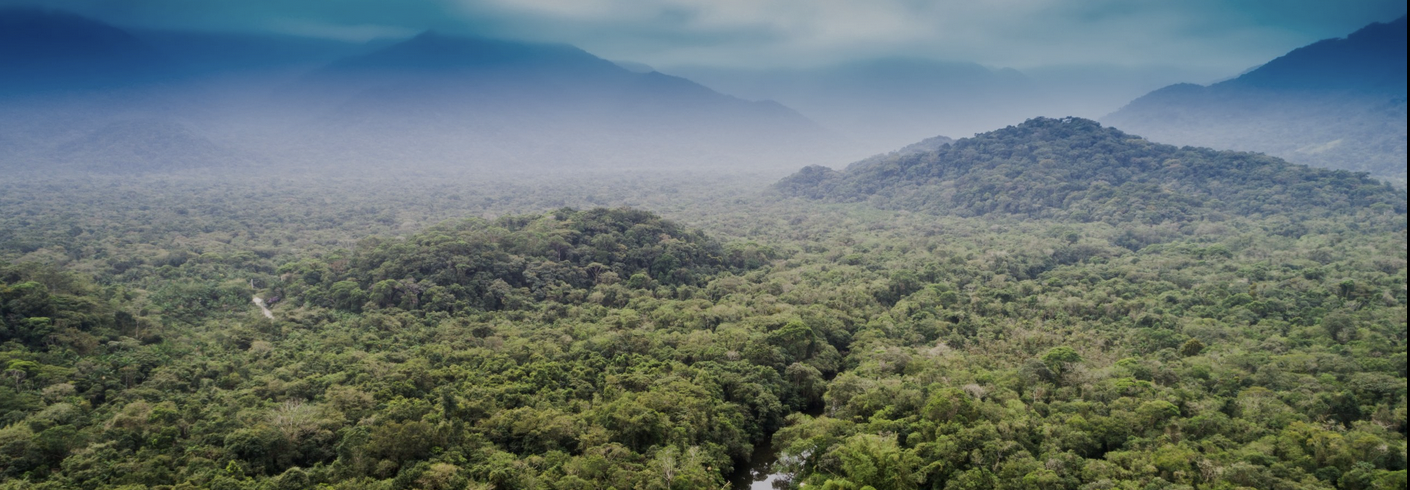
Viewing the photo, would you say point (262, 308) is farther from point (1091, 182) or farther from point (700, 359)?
point (1091, 182)

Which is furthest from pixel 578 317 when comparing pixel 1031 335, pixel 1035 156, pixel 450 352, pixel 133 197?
pixel 133 197

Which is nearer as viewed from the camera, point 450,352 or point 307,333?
point 450,352

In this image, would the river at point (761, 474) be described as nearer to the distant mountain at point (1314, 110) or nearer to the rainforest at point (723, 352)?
the rainforest at point (723, 352)

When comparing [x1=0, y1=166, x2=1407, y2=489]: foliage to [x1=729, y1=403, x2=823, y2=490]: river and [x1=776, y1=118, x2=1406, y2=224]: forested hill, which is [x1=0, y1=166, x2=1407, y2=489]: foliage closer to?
[x1=729, y1=403, x2=823, y2=490]: river

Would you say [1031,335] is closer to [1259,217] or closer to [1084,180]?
[1259,217]

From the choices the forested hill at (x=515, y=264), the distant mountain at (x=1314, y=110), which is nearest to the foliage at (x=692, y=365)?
the forested hill at (x=515, y=264)

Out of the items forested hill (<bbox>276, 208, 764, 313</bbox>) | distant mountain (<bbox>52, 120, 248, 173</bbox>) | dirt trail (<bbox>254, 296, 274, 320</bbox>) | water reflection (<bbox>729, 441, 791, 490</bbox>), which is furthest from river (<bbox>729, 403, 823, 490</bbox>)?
distant mountain (<bbox>52, 120, 248, 173</bbox>)
